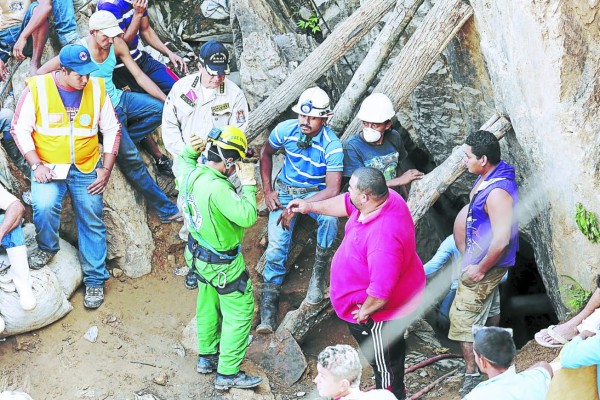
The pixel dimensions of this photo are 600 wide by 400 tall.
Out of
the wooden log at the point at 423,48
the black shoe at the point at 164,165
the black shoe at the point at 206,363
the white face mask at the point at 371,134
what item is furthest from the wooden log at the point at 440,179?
the black shoe at the point at 164,165

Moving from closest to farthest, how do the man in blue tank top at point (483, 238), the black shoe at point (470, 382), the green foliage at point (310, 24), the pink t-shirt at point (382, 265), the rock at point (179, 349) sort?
the pink t-shirt at point (382, 265) → the man in blue tank top at point (483, 238) → the black shoe at point (470, 382) → the rock at point (179, 349) → the green foliage at point (310, 24)

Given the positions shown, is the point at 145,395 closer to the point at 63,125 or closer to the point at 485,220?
the point at 63,125

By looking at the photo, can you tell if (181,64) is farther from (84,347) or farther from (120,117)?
(84,347)

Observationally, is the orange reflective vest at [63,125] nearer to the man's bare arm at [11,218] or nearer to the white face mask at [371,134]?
the man's bare arm at [11,218]

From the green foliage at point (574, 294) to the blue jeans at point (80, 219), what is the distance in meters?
4.08

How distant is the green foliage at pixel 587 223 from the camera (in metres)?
6.33

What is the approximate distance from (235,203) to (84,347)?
217 cm

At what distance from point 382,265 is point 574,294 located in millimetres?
1922

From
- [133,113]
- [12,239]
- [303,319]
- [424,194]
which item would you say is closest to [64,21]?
[133,113]

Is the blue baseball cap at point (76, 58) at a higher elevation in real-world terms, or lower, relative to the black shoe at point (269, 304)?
higher

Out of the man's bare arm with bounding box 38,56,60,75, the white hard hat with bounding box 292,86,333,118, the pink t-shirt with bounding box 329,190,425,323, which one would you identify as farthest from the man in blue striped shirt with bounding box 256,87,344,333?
the man's bare arm with bounding box 38,56,60,75

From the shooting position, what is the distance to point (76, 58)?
6.79m

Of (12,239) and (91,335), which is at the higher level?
(12,239)

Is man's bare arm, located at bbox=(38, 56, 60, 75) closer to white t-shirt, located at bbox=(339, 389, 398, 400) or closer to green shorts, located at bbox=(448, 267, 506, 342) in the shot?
green shorts, located at bbox=(448, 267, 506, 342)
